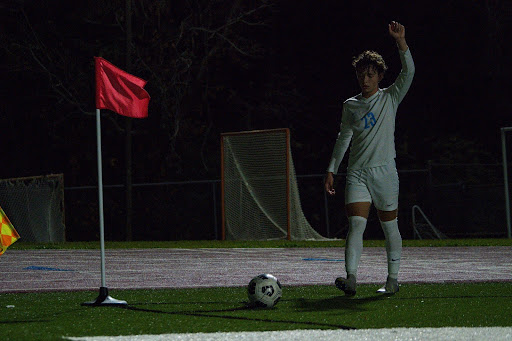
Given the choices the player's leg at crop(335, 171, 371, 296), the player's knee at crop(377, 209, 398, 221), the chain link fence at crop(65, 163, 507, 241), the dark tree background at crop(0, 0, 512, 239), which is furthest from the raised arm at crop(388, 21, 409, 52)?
the dark tree background at crop(0, 0, 512, 239)

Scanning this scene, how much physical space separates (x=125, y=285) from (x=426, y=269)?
14.3 feet

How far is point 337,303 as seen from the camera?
9031 mm

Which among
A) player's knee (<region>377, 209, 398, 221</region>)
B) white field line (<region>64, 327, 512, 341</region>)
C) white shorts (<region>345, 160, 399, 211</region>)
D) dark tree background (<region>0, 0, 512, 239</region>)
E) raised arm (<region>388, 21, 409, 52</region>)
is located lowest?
white field line (<region>64, 327, 512, 341</region>)

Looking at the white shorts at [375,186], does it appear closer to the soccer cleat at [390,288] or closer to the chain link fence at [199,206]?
the soccer cleat at [390,288]

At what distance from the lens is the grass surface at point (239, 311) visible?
7461 mm

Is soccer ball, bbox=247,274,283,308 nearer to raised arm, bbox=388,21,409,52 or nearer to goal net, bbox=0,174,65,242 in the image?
raised arm, bbox=388,21,409,52

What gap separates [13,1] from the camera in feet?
110

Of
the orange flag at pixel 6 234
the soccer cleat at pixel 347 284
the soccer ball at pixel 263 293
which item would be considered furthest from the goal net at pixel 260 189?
the soccer ball at pixel 263 293

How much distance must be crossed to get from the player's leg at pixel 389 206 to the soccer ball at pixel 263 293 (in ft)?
5.10

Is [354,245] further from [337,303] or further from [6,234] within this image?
[6,234]

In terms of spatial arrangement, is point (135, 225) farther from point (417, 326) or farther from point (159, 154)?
point (417, 326)

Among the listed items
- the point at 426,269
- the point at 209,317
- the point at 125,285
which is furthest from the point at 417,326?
the point at 426,269

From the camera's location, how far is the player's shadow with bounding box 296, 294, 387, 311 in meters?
8.64

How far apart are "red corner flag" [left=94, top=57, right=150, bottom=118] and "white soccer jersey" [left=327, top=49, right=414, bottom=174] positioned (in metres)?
1.98
